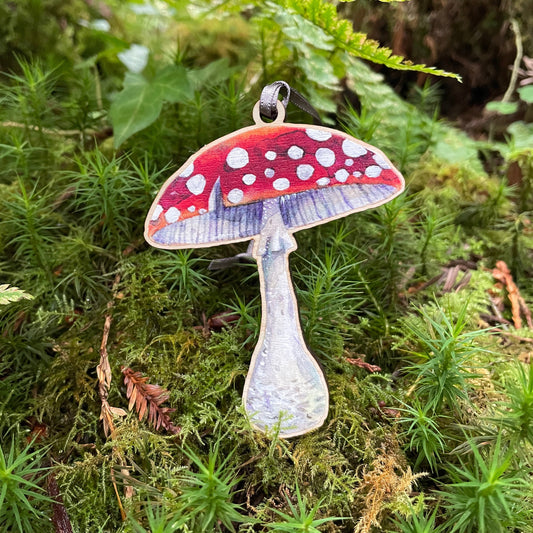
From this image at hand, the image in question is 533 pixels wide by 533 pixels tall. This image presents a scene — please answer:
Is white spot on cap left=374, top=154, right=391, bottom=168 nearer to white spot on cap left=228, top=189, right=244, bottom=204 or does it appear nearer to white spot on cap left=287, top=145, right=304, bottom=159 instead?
white spot on cap left=287, top=145, right=304, bottom=159

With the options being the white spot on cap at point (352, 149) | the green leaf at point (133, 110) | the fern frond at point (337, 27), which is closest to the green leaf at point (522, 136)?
the fern frond at point (337, 27)

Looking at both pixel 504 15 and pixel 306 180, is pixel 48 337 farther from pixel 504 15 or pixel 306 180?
pixel 504 15

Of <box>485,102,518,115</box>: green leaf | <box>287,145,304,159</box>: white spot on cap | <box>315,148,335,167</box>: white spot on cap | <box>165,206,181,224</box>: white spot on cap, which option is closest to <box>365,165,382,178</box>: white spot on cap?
<box>315,148,335,167</box>: white spot on cap

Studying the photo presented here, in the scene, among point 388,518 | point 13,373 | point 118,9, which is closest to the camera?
point 388,518

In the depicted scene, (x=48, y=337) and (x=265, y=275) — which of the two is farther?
(x=48, y=337)

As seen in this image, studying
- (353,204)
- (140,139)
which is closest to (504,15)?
(353,204)

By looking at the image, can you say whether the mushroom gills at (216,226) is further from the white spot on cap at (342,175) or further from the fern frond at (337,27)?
the fern frond at (337,27)

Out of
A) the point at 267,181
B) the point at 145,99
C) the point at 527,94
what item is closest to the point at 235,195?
the point at 267,181

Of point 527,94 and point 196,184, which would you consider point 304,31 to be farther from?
point 527,94
